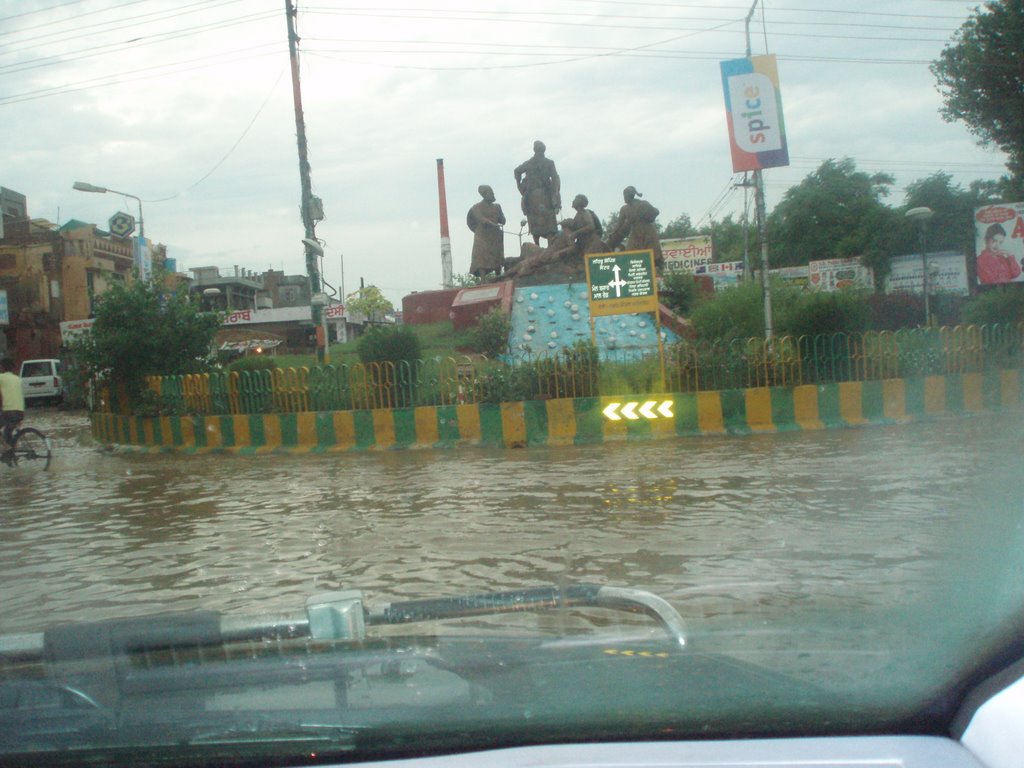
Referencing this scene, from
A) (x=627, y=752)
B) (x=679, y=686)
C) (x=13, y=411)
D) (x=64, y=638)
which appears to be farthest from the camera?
(x=13, y=411)

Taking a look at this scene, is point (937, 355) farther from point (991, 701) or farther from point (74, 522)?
point (991, 701)

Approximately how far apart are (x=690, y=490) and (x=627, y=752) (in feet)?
21.2

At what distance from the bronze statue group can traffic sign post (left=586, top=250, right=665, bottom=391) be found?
9298mm

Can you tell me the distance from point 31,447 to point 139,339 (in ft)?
10.2

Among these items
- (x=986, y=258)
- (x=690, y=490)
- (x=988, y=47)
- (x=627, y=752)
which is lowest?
(x=690, y=490)

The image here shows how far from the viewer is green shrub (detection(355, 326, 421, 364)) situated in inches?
591

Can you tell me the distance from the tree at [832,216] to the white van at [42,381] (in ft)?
118

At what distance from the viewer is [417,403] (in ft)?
43.3

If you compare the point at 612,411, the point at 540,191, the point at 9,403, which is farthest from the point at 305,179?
the point at 612,411

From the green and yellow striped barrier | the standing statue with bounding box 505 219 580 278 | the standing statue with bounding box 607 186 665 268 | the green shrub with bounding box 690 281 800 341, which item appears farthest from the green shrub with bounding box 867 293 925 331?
the green and yellow striped barrier

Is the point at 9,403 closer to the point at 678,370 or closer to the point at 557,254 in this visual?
the point at 678,370

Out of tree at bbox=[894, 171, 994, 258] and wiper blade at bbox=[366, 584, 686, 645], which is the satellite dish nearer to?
wiper blade at bbox=[366, 584, 686, 645]

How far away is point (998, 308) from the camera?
23.0 metres

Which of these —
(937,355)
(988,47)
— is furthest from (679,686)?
(988,47)
